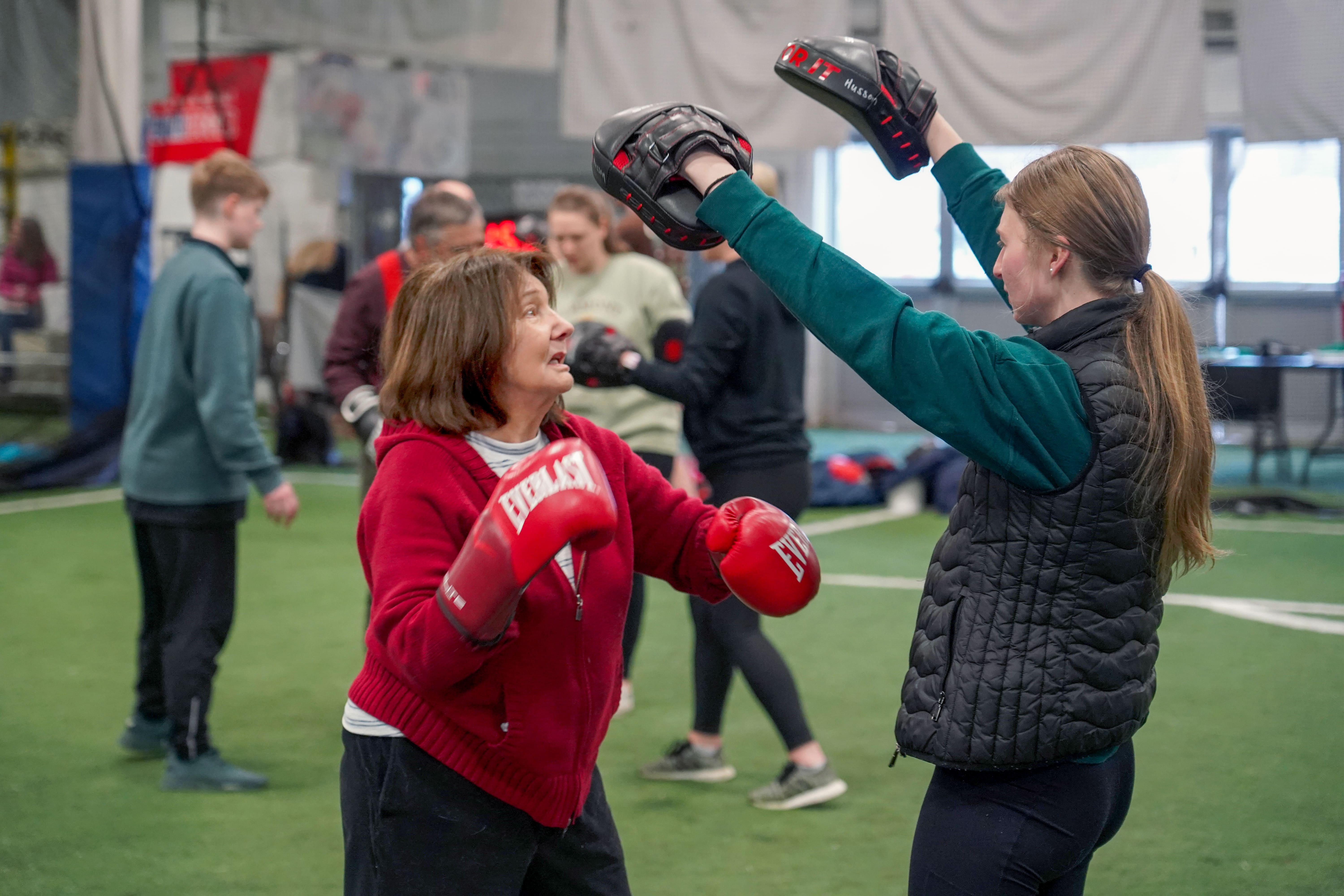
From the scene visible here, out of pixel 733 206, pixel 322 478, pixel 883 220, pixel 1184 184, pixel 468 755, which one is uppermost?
pixel 1184 184

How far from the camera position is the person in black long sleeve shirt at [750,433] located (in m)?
3.44

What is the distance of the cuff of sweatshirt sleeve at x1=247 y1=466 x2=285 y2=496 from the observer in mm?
3525

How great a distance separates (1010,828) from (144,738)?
117 inches

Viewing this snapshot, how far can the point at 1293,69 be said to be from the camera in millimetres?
7633

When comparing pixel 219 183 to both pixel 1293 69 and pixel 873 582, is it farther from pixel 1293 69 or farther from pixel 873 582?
pixel 1293 69

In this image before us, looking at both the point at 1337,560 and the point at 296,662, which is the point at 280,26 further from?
the point at 1337,560

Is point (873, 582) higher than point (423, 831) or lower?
lower

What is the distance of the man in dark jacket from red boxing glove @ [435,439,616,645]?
8.00 ft

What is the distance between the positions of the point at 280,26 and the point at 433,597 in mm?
7943

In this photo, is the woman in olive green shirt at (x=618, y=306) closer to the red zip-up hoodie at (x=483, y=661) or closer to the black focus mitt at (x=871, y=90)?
the black focus mitt at (x=871, y=90)

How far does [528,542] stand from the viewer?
1.47m

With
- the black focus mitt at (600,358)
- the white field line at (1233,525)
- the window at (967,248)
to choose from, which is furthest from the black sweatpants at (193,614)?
the window at (967,248)

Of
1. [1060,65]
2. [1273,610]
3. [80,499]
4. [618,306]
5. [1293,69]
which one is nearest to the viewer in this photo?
[618,306]

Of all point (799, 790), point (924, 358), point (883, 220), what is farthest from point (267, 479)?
point (883, 220)
